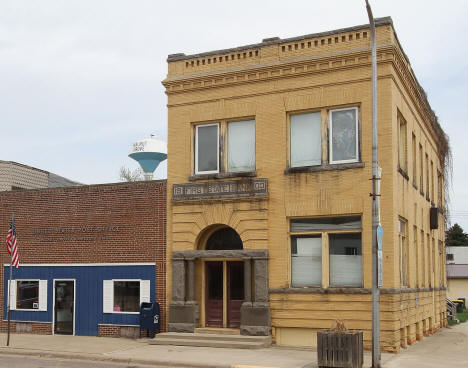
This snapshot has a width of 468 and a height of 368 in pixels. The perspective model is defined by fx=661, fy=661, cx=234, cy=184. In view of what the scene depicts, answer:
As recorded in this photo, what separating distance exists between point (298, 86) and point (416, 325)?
29.6ft

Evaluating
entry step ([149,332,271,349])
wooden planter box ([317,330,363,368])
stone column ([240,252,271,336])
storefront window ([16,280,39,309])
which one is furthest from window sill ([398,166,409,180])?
storefront window ([16,280,39,309])

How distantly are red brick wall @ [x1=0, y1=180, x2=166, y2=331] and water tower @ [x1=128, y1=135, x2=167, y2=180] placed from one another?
19999 millimetres

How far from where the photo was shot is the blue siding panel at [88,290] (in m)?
22.1

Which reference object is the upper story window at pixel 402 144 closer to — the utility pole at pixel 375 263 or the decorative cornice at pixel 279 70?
the decorative cornice at pixel 279 70

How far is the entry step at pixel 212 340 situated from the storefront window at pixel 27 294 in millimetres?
5960

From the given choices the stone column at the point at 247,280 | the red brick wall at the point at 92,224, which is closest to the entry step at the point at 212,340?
the stone column at the point at 247,280

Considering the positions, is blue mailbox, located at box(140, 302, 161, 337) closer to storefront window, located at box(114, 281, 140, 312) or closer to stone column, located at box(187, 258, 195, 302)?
storefront window, located at box(114, 281, 140, 312)

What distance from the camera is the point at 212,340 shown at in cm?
1953

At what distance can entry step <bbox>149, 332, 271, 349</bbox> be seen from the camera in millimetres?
18922

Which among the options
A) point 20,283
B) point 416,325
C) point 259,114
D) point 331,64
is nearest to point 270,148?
point 259,114

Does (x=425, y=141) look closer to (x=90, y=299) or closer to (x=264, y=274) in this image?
(x=264, y=274)

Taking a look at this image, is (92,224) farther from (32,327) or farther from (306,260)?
(306,260)

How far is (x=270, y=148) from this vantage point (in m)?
20.3

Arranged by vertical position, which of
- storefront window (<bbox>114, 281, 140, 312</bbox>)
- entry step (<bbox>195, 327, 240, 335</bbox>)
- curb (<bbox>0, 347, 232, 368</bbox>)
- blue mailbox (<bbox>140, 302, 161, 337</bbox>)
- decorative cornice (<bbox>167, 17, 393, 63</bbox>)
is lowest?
curb (<bbox>0, 347, 232, 368</bbox>)
